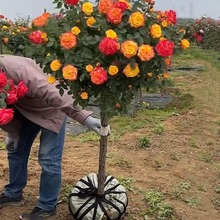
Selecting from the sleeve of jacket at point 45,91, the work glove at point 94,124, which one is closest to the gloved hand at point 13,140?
the sleeve of jacket at point 45,91

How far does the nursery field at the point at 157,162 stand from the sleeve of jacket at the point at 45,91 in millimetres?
934

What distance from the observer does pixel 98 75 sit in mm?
A: 2670

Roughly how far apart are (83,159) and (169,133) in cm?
162

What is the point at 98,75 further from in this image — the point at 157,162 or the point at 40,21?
the point at 157,162

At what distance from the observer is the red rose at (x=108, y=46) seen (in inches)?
103

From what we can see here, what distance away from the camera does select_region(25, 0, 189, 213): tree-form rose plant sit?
268 centimetres

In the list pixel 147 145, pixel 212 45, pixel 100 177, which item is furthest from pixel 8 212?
pixel 212 45

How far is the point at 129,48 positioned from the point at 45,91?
72cm

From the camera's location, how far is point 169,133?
249 inches

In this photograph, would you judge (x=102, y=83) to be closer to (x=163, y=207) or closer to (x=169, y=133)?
(x=163, y=207)

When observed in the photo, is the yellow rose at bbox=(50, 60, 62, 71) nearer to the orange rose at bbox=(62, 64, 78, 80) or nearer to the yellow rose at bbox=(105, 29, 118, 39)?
the orange rose at bbox=(62, 64, 78, 80)

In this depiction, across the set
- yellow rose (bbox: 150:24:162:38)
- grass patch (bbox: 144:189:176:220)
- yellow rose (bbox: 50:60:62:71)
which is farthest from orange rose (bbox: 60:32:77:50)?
grass patch (bbox: 144:189:176:220)

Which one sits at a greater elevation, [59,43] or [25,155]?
[59,43]

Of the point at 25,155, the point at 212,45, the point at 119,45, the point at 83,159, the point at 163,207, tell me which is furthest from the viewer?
the point at 212,45
